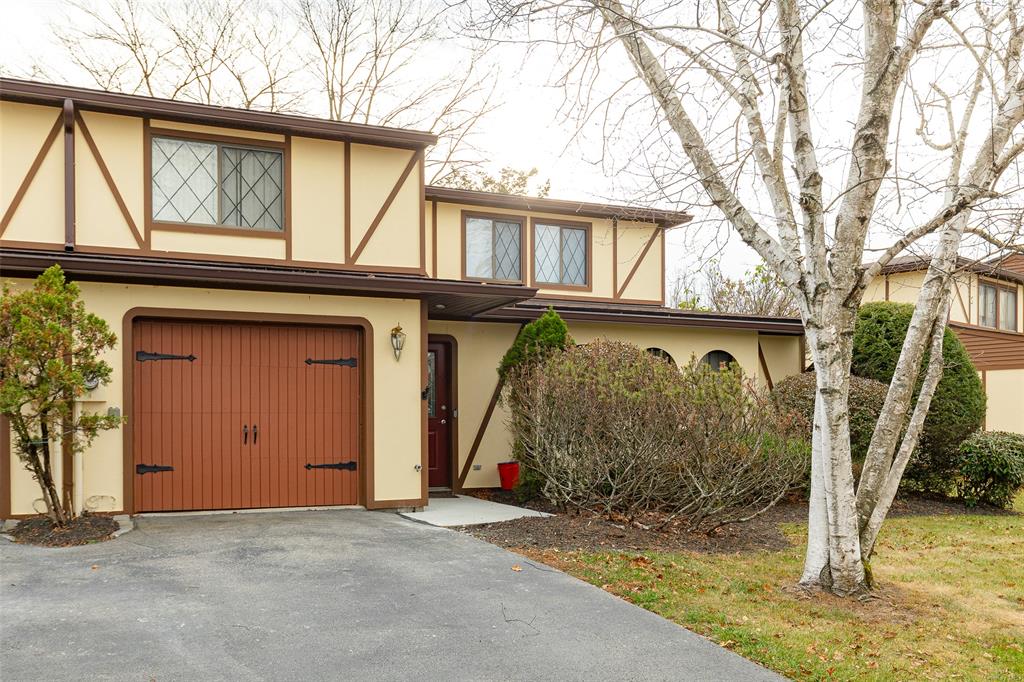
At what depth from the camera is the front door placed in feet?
43.3

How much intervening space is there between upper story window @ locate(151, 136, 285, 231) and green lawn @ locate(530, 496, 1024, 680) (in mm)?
5474

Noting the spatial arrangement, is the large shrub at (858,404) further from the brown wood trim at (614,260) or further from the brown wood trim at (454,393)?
the brown wood trim at (454,393)

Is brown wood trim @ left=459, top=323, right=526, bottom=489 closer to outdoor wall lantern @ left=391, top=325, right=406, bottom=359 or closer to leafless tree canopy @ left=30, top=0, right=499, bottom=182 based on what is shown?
outdoor wall lantern @ left=391, top=325, right=406, bottom=359

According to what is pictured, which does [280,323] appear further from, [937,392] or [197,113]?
[937,392]

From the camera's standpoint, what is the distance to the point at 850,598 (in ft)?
22.9

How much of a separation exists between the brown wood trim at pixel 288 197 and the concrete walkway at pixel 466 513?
3547mm

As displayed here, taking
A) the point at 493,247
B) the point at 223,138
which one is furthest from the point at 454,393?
the point at 223,138

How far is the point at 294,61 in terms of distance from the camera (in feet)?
70.5

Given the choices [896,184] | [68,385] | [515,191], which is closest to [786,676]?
[896,184]

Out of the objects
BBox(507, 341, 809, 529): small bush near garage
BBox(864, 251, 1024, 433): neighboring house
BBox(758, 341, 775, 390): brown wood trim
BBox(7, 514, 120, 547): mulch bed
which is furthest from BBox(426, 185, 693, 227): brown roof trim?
BBox(7, 514, 120, 547): mulch bed

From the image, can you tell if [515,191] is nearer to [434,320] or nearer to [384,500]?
[434,320]

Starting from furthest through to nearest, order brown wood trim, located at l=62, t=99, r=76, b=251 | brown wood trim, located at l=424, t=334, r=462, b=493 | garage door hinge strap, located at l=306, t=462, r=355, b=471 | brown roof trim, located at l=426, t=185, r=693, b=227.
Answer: brown roof trim, located at l=426, t=185, r=693, b=227, brown wood trim, located at l=424, t=334, r=462, b=493, garage door hinge strap, located at l=306, t=462, r=355, b=471, brown wood trim, located at l=62, t=99, r=76, b=251

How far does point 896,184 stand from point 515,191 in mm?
16793

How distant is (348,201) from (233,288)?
187 cm
